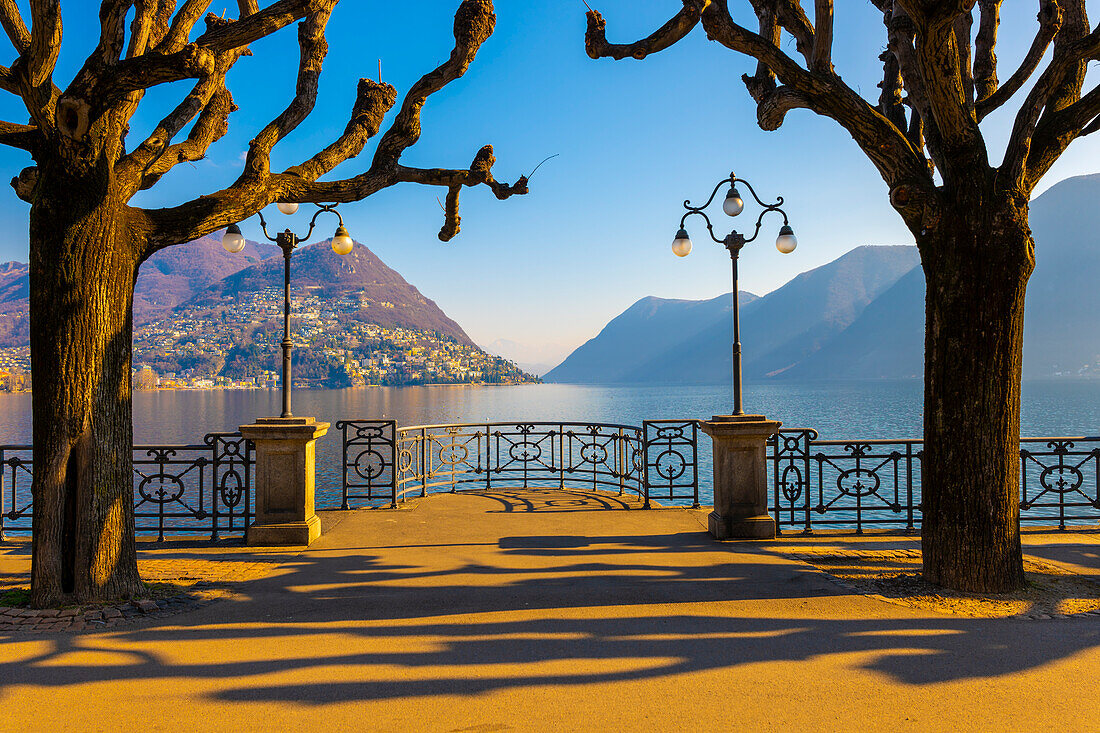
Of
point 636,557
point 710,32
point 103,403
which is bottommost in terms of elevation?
point 636,557

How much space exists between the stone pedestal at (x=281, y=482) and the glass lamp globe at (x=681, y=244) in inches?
224

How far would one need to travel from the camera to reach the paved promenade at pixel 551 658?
328 centimetres

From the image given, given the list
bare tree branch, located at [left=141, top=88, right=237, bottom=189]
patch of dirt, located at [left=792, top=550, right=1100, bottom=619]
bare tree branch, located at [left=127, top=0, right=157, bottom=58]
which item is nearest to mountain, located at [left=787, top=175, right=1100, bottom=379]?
patch of dirt, located at [left=792, top=550, right=1100, bottom=619]

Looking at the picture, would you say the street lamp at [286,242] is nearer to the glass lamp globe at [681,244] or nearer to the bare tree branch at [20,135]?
the bare tree branch at [20,135]

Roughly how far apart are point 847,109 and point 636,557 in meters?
4.90

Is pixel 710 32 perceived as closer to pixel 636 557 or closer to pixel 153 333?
pixel 636 557

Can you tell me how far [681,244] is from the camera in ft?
30.0

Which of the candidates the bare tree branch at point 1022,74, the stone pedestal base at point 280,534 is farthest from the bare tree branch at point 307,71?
the bare tree branch at point 1022,74

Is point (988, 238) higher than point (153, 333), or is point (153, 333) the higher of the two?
point (153, 333)

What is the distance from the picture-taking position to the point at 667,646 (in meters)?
4.17

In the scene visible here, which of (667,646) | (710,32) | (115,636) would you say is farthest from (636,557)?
(710,32)

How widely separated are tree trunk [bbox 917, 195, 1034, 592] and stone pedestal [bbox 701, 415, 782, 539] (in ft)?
7.40

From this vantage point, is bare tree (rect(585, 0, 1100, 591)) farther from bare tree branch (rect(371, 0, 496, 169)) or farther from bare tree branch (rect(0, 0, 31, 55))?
bare tree branch (rect(0, 0, 31, 55))

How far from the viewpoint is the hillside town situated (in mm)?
148750
